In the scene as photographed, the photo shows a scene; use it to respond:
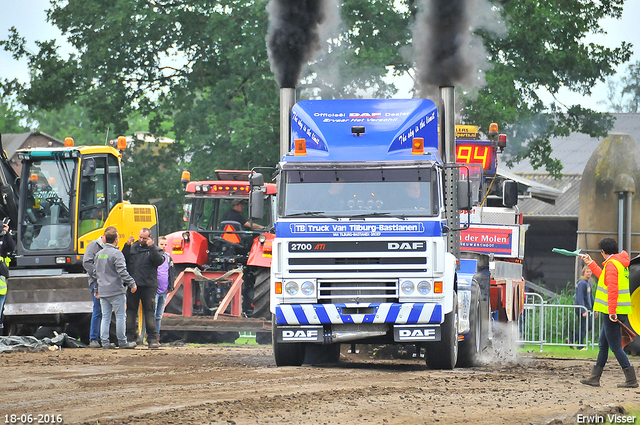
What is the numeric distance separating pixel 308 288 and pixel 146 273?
5158 mm

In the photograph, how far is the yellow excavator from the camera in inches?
640

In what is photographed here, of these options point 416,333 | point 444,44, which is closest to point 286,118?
point 416,333

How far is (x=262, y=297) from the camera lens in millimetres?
18281

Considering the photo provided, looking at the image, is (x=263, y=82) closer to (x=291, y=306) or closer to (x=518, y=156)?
(x=518, y=156)

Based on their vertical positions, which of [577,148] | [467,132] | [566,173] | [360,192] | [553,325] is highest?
[577,148]

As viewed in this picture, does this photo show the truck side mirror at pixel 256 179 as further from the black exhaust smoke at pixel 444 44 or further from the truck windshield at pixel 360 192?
Result: the black exhaust smoke at pixel 444 44

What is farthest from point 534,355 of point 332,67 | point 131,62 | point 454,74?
point 131,62

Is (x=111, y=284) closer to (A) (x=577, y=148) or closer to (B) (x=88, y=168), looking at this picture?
(B) (x=88, y=168)

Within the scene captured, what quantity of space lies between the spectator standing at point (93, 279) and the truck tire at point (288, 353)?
426cm

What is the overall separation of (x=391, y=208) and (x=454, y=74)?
5.67 meters

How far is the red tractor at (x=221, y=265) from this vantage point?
17656 millimetres

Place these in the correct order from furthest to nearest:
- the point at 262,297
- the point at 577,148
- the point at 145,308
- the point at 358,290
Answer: the point at 577,148 < the point at 262,297 < the point at 145,308 < the point at 358,290

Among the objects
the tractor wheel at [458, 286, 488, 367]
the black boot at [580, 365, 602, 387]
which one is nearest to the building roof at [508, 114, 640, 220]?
the tractor wheel at [458, 286, 488, 367]

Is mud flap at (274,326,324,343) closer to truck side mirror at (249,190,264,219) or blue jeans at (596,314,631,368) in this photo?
truck side mirror at (249,190,264,219)
